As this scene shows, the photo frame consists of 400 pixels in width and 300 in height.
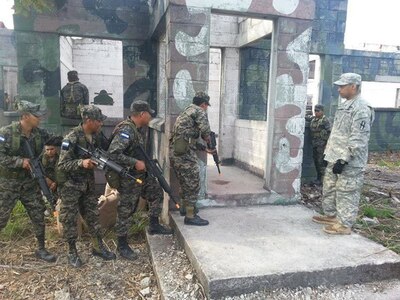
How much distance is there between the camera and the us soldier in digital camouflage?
12.3ft

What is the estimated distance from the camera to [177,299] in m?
2.71

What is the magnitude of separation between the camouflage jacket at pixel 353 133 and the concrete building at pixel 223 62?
0.97 meters

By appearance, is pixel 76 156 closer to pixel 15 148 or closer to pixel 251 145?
pixel 15 148

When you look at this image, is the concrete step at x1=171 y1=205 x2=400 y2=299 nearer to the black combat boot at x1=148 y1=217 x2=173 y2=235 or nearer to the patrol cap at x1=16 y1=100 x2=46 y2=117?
the black combat boot at x1=148 y1=217 x2=173 y2=235

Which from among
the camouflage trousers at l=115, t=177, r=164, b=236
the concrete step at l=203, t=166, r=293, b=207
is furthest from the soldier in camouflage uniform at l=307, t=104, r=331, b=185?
the camouflage trousers at l=115, t=177, r=164, b=236

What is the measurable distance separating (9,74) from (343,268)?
12.5 metres

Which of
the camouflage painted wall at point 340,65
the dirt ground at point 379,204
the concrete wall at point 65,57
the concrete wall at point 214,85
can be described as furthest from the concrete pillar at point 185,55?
the concrete wall at point 65,57

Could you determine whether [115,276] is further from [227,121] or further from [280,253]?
[227,121]

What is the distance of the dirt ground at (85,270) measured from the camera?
3.11 m

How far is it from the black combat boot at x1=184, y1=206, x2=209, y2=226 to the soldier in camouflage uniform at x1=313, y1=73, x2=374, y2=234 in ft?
4.56

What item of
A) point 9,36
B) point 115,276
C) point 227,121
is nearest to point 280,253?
point 115,276

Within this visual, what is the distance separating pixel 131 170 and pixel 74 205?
2.33ft

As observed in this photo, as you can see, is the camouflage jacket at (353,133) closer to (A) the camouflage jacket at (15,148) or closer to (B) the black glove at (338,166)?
(B) the black glove at (338,166)

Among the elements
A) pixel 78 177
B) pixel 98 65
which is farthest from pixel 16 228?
pixel 98 65
